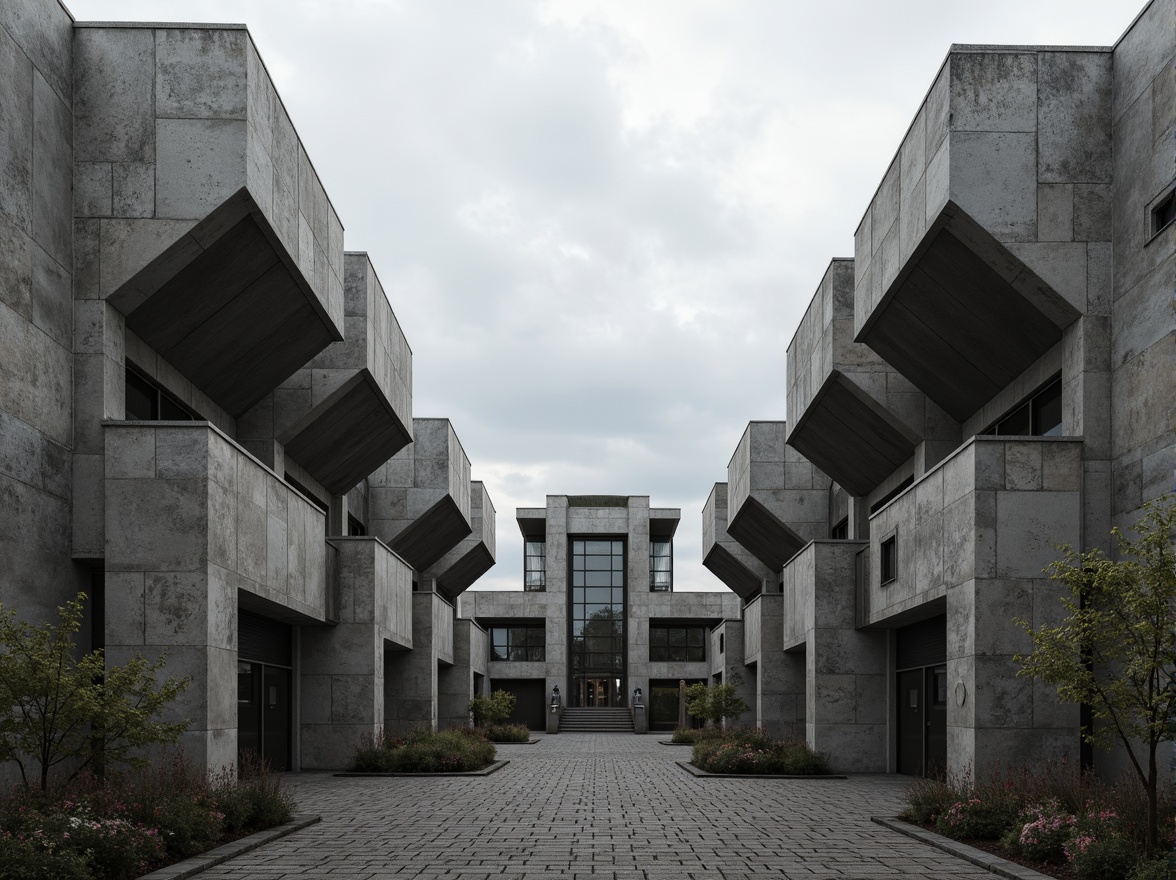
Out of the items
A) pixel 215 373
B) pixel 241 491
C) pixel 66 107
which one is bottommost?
pixel 241 491

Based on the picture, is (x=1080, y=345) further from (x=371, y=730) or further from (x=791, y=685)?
(x=791, y=685)

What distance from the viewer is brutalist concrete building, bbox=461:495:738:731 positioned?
6650 cm

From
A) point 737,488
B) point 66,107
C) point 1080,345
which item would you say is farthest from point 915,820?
point 737,488

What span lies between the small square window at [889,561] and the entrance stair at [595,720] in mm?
39151

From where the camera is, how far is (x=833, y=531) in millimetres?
37594

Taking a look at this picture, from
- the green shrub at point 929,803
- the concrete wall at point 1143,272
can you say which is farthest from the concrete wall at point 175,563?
the concrete wall at point 1143,272

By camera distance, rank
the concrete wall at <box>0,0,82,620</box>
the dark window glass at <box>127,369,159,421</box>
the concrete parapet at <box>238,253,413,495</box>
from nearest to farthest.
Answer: the concrete wall at <box>0,0,82,620</box> → the dark window glass at <box>127,369,159,421</box> → the concrete parapet at <box>238,253,413,495</box>

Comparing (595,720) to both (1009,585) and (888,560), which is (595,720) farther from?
(1009,585)

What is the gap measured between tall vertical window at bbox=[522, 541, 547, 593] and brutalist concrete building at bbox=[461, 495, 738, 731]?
0.19 ft

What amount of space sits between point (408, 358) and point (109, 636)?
693 inches

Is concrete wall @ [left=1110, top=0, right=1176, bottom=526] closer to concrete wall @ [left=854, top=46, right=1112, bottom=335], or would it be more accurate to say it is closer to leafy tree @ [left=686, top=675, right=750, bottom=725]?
concrete wall @ [left=854, top=46, right=1112, bottom=335]

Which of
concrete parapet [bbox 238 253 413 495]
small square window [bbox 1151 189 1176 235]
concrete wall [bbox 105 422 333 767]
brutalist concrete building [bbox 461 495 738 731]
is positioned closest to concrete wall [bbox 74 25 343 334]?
concrete wall [bbox 105 422 333 767]

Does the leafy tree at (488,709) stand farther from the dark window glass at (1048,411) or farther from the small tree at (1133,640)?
the small tree at (1133,640)

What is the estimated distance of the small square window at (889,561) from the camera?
24281 millimetres
